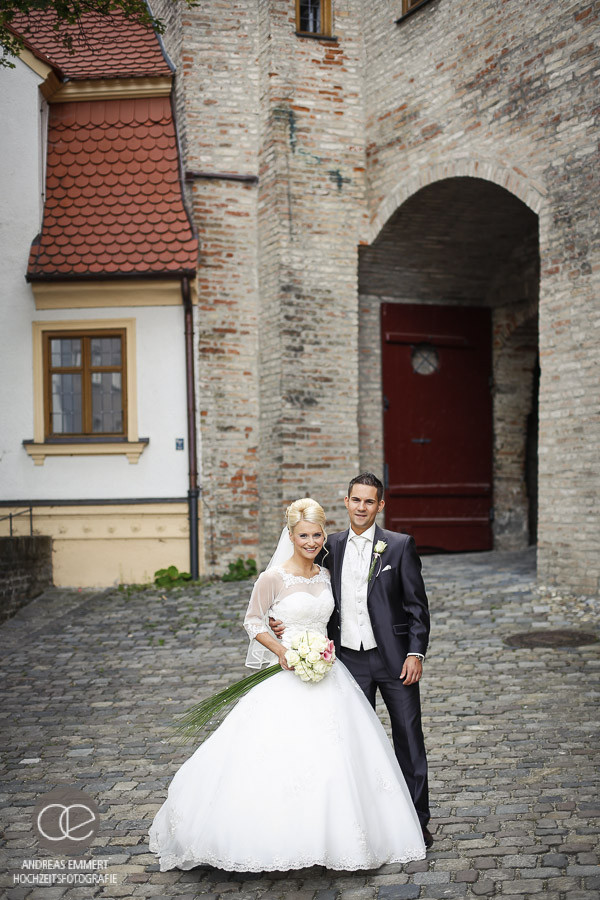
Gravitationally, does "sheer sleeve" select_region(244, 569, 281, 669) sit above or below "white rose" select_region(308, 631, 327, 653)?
above

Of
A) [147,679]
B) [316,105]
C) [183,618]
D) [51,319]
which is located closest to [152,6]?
[316,105]

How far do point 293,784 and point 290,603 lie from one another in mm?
799

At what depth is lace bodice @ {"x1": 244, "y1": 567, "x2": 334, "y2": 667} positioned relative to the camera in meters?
4.23

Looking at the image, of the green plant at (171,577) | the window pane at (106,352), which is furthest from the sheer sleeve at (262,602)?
the window pane at (106,352)

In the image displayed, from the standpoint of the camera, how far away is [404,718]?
4.25 m

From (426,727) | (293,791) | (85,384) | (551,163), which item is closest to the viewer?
(293,791)

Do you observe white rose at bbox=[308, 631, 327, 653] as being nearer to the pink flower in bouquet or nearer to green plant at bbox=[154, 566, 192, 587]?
the pink flower in bouquet

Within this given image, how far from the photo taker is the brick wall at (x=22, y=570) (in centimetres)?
1046

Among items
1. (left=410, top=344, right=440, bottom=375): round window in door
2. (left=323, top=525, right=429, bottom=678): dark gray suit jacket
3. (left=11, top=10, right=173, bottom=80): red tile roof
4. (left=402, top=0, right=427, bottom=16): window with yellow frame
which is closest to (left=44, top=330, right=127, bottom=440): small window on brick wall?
(left=11, top=10, right=173, bottom=80): red tile roof

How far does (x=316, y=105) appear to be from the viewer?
11.7 m

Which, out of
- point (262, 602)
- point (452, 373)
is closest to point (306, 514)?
point (262, 602)

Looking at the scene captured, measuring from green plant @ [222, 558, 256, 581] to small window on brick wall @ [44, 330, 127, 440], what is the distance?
226 centimetres

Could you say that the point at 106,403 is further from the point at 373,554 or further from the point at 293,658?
the point at 293,658

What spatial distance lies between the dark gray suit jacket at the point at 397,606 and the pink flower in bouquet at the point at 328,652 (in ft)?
0.82
